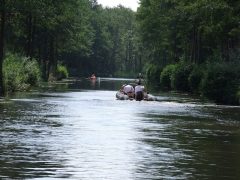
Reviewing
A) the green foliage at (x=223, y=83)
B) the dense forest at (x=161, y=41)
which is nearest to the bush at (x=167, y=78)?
the dense forest at (x=161, y=41)

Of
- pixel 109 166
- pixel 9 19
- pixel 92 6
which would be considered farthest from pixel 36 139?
pixel 92 6

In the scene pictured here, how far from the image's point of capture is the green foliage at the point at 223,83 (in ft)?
152

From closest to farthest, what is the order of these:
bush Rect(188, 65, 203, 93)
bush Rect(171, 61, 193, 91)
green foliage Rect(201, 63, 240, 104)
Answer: green foliage Rect(201, 63, 240, 104) → bush Rect(188, 65, 203, 93) → bush Rect(171, 61, 193, 91)

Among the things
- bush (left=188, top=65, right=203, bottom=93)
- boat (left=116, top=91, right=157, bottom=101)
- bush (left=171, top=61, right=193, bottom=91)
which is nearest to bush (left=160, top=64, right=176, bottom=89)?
bush (left=171, top=61, right=193, bottom=91)

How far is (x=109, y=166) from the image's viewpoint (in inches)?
616

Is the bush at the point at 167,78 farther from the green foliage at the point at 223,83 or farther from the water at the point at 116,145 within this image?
the water at the point at 116,145

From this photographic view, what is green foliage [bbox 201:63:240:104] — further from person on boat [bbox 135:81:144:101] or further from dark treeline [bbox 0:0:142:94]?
dark treeline [bbox 0:0:142:94]

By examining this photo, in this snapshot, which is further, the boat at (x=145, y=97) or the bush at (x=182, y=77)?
the bush at (x=182, y=77)

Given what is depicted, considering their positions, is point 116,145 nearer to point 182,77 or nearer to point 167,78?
point 182,77

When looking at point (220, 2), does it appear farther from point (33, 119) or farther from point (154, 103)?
point (33, 119)

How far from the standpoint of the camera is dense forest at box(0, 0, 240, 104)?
48.8 m

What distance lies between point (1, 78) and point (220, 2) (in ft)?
55.2

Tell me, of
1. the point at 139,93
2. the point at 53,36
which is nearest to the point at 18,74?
the point at 139,93

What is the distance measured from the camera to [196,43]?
77.6m
